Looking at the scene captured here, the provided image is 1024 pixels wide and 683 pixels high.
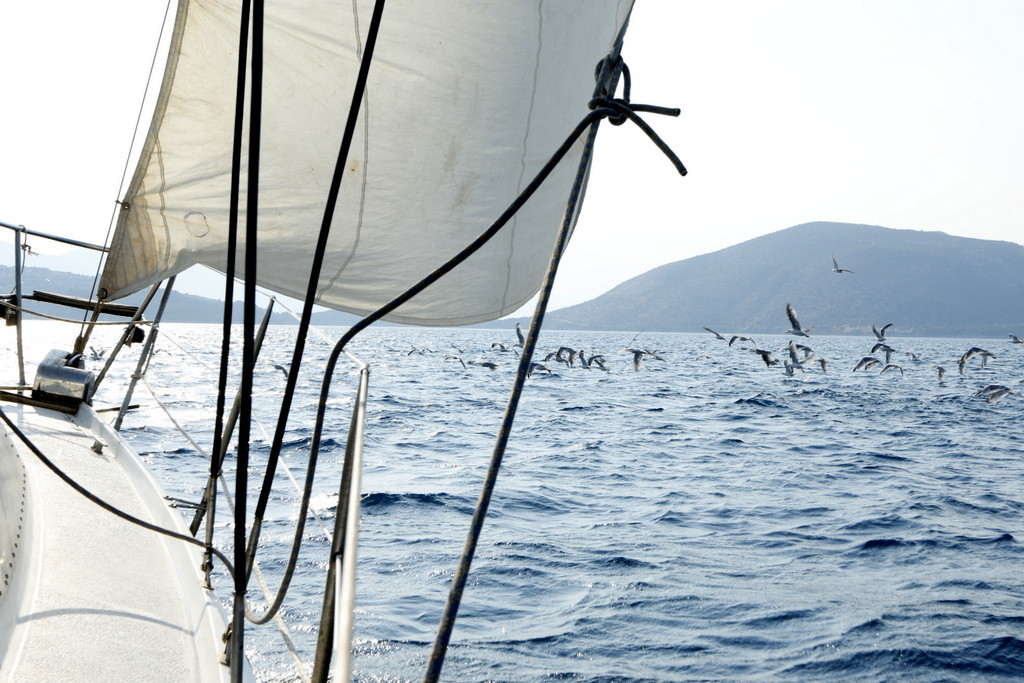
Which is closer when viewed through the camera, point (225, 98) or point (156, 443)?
point (225, 98)

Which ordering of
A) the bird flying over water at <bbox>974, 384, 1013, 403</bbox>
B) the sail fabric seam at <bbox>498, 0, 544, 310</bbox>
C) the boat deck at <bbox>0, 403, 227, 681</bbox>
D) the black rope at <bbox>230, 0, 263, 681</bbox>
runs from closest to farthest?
the black rope at <bbox>230, 0, 263, 681</bbox> → the boat deck at <bbox>0, 403, 227, 681</bbox> → the sail fabric seam at <bbox>498, 0, 544, 310</bbox> → the bird flying over water at <bbox>974, 384, 1013, 403</bbox>

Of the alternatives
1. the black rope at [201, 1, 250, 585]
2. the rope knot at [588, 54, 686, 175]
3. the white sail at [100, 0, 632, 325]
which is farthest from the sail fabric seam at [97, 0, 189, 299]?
the rope knot at [588, 54, 686, 175]

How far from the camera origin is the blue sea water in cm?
557

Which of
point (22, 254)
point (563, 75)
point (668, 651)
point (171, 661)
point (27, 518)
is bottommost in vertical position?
point (668, 651)

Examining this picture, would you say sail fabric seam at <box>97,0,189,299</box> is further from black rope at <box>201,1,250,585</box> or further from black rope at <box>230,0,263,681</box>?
black rope at <box>230,0,263,681</box>

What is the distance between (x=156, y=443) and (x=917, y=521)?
1020 cm

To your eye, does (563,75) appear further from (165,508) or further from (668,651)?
(668,651)

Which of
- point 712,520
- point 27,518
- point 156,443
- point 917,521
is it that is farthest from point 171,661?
point 156,443

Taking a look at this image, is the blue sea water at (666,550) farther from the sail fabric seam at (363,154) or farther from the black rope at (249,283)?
the black rope at (249,283)

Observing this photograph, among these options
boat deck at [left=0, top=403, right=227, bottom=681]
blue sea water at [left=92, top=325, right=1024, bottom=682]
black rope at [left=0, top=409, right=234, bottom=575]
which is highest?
black rope at [left=0, top=409, right=234, bottom=575]

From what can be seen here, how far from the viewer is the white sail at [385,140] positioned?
289cm

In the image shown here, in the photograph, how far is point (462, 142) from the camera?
303 cm

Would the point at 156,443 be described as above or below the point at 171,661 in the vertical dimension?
below

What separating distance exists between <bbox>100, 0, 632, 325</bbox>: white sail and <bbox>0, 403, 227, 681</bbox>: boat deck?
987mm
